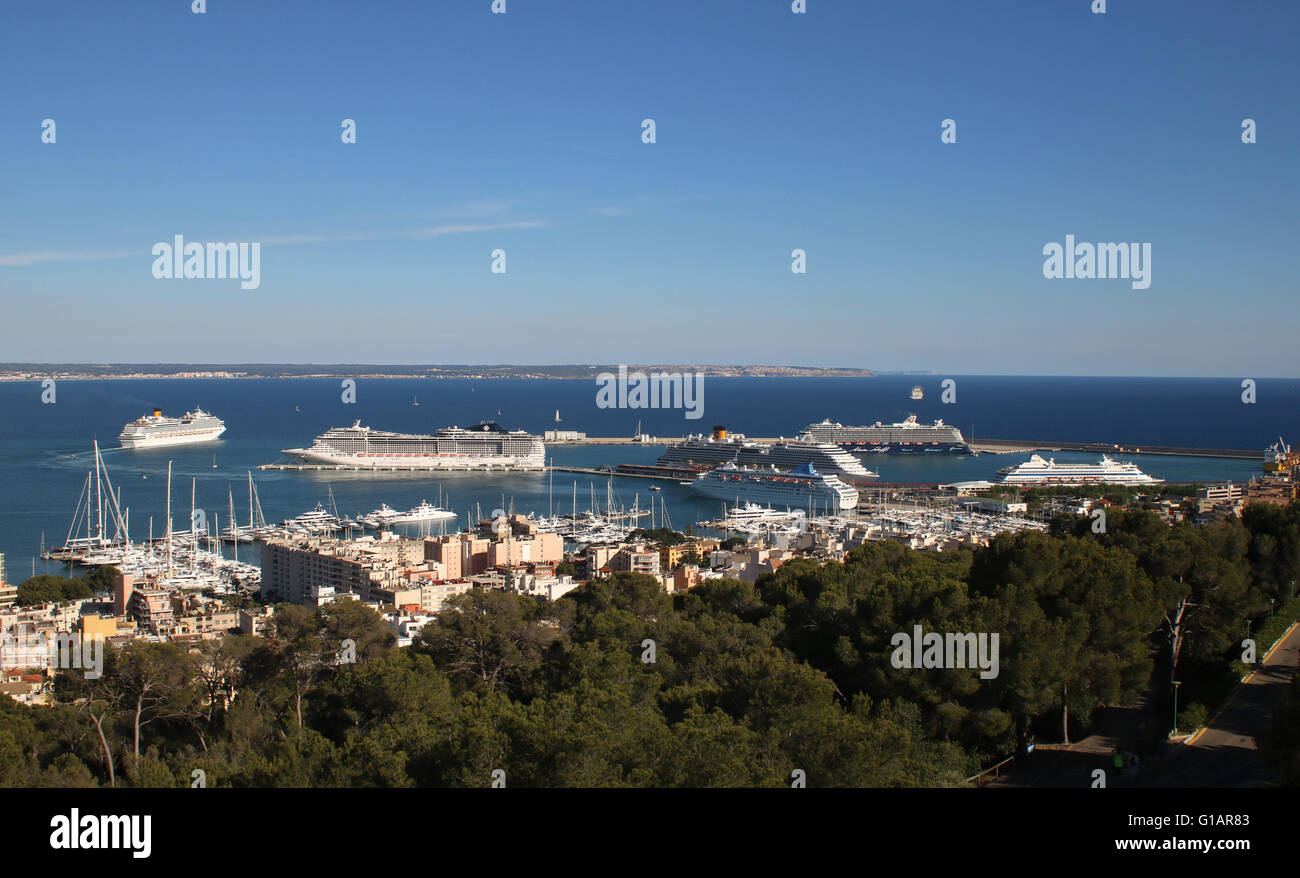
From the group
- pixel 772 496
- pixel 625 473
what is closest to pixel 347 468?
pixel 625 473

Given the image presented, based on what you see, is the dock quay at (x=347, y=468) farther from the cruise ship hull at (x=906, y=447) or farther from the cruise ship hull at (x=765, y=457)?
the cruise ship hull at (x=906, y=447)

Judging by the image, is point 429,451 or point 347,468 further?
point 429,451

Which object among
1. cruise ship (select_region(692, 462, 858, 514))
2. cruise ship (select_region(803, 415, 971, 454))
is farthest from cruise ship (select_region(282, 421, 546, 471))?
cruise ship (select_region(803, 415, 971, 454))

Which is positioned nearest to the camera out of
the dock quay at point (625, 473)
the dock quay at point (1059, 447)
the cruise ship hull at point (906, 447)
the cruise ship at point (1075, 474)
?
the cruise ship at point (1075, 474)

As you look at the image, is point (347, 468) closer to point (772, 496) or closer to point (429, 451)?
point (429, 451)

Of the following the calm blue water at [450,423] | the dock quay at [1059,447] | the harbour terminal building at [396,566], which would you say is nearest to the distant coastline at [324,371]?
the calm blue water at [450,423]

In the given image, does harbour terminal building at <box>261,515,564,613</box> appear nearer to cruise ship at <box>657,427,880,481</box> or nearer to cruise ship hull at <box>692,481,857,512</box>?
cruise ship hull at <box>692,481,857,512</box>

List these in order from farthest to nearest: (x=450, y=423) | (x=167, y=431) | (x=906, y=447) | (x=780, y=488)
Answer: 1. (x=450, y=423)
2. (x=906, y=447)
3. (x=167, y=431)
4. (x=780, y=488)

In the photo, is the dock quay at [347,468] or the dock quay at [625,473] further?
the dock quay at [347,468]
